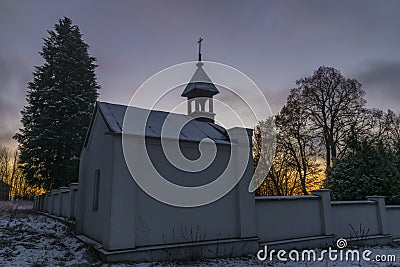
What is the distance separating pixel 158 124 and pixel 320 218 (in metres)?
6.48

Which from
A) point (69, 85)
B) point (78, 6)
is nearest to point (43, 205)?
point (69, 85)

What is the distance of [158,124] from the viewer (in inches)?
356

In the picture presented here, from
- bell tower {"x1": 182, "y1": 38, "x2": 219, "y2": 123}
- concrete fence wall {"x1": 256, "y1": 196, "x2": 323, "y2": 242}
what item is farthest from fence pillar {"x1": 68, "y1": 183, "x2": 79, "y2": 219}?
concrete fence wall {"x1": 256, "y1": 196, "x2": 323, "y2": 242}

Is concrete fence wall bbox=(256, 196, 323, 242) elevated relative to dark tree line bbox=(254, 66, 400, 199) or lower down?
lower down

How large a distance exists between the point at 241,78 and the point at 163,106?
3212 millimetres

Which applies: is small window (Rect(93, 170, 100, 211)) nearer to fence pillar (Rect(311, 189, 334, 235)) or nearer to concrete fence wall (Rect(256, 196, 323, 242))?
concrete fence wall (Rect(256, 196, 323, 242))

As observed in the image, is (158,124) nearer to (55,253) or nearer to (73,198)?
(55,253)

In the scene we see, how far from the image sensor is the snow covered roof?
26.8 feet

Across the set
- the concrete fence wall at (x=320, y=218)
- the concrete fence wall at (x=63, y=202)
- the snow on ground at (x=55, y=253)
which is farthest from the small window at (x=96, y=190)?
the concrete fence wall at (x=63, y=202)

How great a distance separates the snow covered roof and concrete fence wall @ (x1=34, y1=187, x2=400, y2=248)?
2210 mm

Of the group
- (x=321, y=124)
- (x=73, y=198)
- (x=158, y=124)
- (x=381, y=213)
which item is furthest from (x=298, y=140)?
(x=73, y=198)

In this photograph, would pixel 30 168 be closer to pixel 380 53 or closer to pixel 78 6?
pixel 78 6

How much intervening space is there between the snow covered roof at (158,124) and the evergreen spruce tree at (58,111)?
988 centimetres

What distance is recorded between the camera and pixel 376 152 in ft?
43.3
